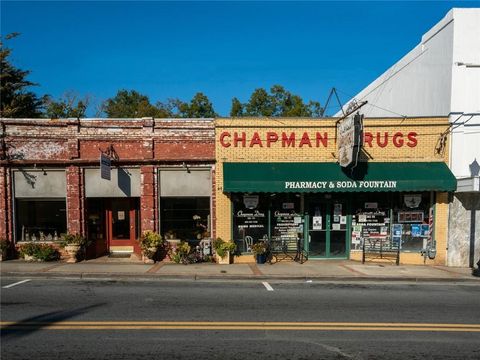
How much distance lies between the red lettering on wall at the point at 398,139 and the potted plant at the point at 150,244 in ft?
28.9

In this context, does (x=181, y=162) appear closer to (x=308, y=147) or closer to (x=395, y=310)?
(x=308, y=147)

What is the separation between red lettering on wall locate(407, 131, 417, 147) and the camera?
44.7 feet

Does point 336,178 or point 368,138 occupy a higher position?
point 368,138

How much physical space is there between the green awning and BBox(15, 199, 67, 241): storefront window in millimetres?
6155

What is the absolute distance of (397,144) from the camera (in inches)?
539

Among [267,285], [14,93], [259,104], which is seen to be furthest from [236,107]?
[267,285]

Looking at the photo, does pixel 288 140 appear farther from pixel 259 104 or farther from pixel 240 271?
pixel 259 104

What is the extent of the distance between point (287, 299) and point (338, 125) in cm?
720

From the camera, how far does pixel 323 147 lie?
13.7 metres

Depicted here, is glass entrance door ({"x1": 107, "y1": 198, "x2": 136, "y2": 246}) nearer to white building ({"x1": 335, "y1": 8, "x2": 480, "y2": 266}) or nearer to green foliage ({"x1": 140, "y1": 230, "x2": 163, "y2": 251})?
green foliage ({"x1": 140, "y1": 230, "x2": 163, "y2": 251})

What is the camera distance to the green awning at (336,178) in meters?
12.8

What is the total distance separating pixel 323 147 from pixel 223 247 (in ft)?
16.1

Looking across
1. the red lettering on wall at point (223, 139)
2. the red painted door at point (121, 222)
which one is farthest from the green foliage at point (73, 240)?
the red lettering on wall at point (223, 139)

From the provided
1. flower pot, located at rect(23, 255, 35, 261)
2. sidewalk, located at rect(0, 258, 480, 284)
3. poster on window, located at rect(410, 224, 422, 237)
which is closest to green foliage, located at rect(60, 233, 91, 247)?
sidewalk, located at rect(0, 258, 480, 284)
